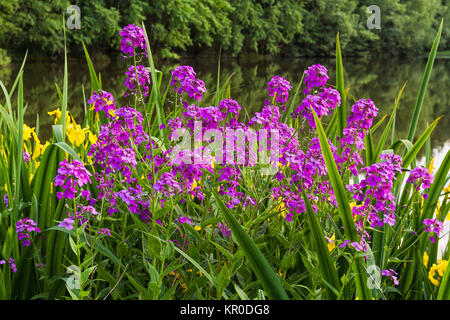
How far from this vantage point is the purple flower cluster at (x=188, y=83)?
4.72 feet

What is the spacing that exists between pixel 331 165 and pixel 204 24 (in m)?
24.2

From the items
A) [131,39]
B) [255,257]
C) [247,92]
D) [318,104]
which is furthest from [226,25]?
[255,257]

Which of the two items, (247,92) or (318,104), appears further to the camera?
(247,92)

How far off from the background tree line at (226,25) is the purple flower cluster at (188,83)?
1864 centimetres

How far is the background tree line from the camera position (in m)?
19.8

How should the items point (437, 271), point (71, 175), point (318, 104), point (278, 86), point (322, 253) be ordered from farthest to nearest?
point (278, 86) < point (437, 271) < point (318, 104) < point (322, 253) < point (71, 175)

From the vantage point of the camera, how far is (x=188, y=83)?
1.44m

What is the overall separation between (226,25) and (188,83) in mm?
26809

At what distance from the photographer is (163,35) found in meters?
23.2

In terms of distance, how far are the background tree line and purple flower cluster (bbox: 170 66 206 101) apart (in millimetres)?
18636

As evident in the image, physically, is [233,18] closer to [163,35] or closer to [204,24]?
[204,24]

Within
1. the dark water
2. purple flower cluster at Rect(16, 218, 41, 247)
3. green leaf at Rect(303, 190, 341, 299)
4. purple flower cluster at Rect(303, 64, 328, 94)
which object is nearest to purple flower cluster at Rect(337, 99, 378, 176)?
purple flower cluster at Rect(303, 64, 328, 94)

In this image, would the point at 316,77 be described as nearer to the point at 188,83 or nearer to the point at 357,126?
the point at 357,126

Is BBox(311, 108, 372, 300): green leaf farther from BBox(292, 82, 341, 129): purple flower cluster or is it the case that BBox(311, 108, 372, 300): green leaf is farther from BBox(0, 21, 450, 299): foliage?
BBox(292, 82, 341, 129): purple flower cluster
